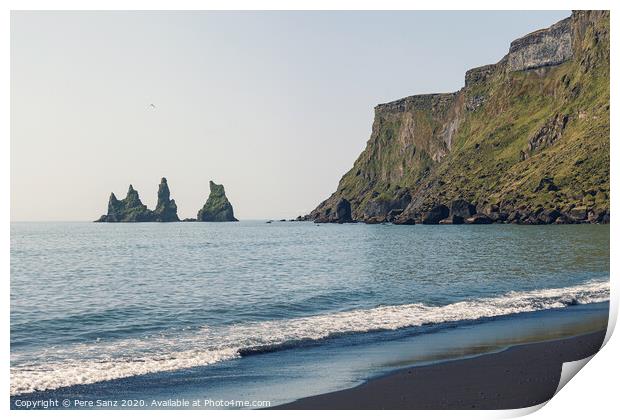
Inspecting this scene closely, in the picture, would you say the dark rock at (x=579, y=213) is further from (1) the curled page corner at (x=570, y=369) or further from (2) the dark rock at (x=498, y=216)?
(1) the curled page corner at (x=570, y=369)

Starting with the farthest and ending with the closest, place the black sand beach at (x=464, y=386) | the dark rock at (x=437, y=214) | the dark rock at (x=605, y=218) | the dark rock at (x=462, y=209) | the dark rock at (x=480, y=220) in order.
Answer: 1. the dark rock at (x=437, y=214)
2. the dark rock at (x=462, y=209)
3. the dark rock at (x=480, y=220)
4. the dark rock at (x=605, y=218)
5. the black sand beach at (x=464, y=386)

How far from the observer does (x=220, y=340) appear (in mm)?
24641

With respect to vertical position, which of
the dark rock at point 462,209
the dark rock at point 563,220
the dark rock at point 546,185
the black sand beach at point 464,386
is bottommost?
the black sand beach at point 464,386

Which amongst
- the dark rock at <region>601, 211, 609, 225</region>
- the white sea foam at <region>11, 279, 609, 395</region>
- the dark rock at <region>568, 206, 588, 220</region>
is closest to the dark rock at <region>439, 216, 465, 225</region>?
the dark rock at <region>568, 206, 588, 220</region>

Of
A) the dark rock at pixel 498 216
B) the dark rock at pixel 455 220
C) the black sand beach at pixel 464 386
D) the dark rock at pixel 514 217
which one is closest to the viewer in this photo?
the black sand beach at pixel 464 386

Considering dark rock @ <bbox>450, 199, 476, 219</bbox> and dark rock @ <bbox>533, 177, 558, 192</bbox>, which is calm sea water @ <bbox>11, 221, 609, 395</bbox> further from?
dark rock @ <bbox>450, 199, 476, 219</bbox>

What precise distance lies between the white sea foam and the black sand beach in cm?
603

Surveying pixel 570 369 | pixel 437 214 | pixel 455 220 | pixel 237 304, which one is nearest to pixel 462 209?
pixel 455 220

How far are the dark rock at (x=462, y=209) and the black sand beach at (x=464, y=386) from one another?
6653 inches

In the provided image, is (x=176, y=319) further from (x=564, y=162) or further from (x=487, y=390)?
(x=564, y=162)

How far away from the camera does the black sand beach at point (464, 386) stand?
16.6m

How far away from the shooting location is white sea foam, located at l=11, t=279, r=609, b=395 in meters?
19.8

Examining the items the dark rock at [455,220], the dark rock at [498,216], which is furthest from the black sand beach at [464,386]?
the dark rock at [455,220]
